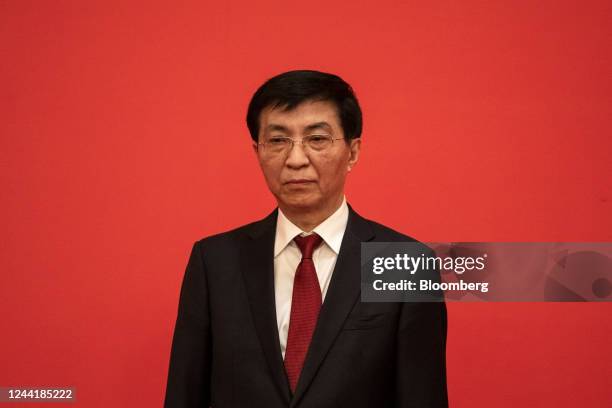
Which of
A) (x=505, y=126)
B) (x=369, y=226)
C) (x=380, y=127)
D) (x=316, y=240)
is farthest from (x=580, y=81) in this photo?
(x=316, y=240)

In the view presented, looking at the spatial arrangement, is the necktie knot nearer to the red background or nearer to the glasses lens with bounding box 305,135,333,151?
the glasses lens with bounding box 305,135,333,151

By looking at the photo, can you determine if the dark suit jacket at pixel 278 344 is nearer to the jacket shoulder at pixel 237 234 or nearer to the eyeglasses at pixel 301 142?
the jacket shoulder at pixel 237 234

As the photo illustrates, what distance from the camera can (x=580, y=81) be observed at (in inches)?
76.2

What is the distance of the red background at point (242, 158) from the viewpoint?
1.93 m

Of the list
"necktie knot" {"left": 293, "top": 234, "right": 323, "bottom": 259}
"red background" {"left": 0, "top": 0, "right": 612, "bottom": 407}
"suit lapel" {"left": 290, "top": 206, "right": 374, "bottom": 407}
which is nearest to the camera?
"suit lapel" {"left": 290, "top": 206, "right": 374, "bottom": 407}

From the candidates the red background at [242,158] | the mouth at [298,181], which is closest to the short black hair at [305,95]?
the mouth at [298,181]

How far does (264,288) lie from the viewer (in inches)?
56.2

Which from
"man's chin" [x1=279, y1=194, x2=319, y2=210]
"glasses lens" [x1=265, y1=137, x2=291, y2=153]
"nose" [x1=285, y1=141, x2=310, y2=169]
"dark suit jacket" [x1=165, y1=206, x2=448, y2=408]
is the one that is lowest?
"dark suit jacket" [x1=165, y1=206, x2=448, y2=408]

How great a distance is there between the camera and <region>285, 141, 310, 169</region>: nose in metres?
1.39

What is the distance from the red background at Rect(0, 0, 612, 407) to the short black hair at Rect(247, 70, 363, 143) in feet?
1.65

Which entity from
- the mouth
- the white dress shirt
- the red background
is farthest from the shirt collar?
the red background

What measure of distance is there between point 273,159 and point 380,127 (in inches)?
24.9

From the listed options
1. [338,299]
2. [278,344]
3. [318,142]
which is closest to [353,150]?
[318,142]

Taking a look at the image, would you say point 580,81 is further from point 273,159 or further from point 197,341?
point 197,341
